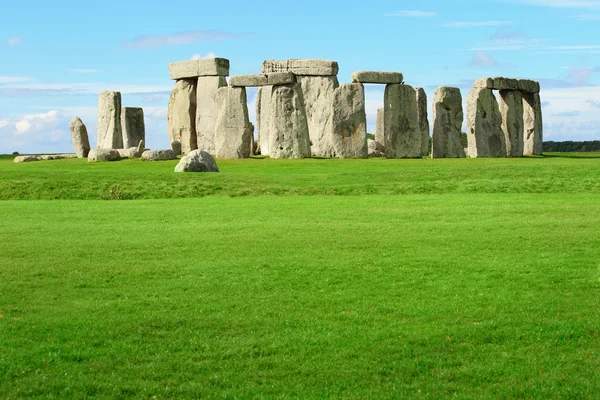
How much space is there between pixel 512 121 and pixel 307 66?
9.71 metres

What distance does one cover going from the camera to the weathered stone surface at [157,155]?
34750 millimetres

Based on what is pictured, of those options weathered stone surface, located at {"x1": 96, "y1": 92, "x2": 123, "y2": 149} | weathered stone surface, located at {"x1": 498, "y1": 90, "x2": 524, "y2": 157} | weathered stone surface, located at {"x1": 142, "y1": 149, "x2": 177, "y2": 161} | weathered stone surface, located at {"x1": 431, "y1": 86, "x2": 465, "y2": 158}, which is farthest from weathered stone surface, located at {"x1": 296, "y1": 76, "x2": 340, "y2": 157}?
weathered stone surface, located at {"x1": 96, "y1": 92, "x2": 123, "y2": 149}

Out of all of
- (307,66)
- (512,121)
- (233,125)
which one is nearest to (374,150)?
(307,66)

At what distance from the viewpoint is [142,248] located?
43.0ft

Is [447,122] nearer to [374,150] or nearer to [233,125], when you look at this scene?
[374,150]

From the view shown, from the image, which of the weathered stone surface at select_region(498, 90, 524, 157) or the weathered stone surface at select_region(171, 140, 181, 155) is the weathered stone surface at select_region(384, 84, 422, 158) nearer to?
the weathered stone surface at select_region(498, 90, 524, 157)

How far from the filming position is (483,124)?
125 ft

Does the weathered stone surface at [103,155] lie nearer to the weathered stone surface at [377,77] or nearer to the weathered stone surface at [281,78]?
the weathered stone surface at [281,78]

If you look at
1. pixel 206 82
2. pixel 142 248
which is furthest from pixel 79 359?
pixel 206 82

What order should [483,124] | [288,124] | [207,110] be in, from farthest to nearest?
[207,110]
[483,124]
[288,124]

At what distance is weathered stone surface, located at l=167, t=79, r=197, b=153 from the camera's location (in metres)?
40.4

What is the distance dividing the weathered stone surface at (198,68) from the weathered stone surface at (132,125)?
117 inches

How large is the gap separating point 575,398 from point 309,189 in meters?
16.5

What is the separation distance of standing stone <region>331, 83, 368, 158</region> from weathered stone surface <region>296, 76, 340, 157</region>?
1.91 m
